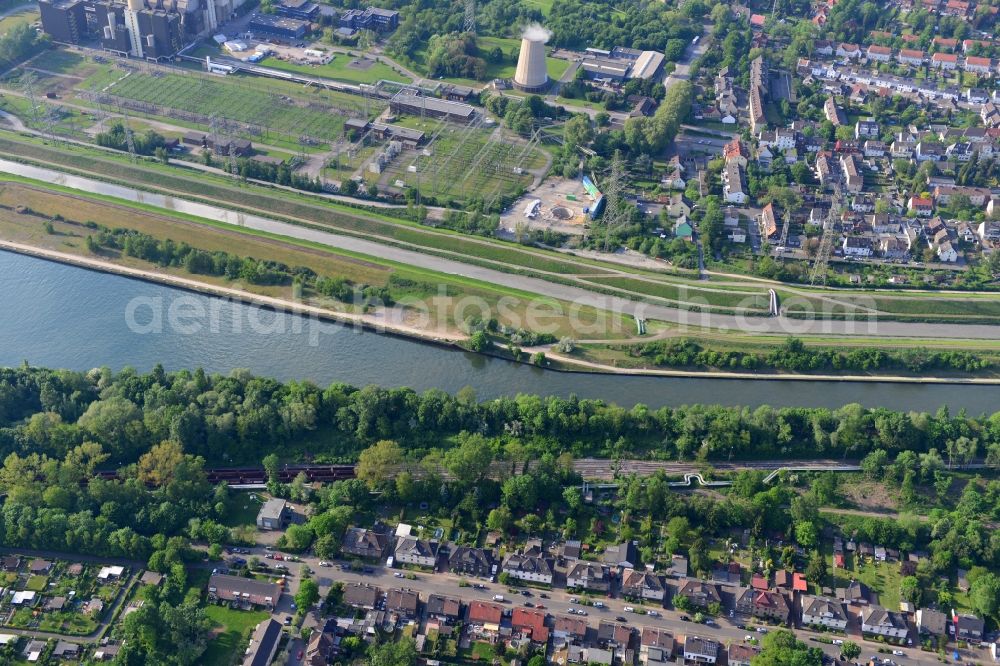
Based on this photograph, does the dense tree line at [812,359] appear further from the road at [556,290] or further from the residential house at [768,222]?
the residential house at [768,222]

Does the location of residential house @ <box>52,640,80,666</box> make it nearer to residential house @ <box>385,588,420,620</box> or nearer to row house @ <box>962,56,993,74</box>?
residential house @ <box>385,588,420,620</box>

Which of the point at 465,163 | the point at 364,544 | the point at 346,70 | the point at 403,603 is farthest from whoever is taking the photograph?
the point at 346,70

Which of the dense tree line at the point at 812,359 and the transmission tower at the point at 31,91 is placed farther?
the transmission tower at the point at 31,91

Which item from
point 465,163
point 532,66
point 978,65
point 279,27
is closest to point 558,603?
point 465,163

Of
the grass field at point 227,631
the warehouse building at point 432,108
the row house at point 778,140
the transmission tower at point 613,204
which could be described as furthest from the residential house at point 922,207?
the grass field at point 227,631

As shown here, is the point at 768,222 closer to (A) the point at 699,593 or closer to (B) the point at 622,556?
(B) the point at 622,556

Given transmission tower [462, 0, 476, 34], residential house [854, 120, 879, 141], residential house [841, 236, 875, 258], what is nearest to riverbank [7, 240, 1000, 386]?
residential house [841, 236, 875, 258]

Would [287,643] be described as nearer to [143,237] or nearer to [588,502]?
[588,502]

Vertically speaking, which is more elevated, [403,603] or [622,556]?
[622,556]
